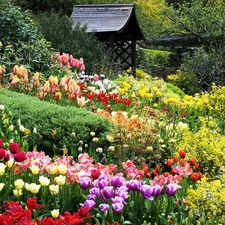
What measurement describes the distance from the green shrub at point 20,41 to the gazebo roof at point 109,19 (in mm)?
4259

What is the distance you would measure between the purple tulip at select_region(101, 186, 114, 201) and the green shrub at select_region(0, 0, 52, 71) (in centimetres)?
678

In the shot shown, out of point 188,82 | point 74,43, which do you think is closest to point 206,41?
point 188,82

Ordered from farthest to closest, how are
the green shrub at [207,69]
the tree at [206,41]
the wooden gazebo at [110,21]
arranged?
the tree at [206,41]
the green shrub at [207,69]
the wooden gazebo at [110,21]

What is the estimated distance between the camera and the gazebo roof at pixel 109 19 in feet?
51.6

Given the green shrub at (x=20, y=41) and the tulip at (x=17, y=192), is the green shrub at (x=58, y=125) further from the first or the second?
the green shrub at (x=20, y=41)

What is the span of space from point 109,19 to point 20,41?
585 cm

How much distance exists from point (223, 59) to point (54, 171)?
13.5m

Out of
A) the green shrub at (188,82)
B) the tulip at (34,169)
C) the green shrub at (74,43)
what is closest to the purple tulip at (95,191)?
the tulip at (34,169)

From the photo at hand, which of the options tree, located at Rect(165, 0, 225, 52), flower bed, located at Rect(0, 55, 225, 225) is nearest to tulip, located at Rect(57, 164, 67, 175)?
flower bed, located at Rect(0, 55, 225, 225)

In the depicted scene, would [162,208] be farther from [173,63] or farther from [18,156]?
[173,63]

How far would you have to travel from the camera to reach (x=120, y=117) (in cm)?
619

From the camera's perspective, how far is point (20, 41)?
10.9 metres

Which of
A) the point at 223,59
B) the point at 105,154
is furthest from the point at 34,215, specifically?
the point at 223,59

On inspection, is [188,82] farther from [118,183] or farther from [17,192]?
[17,192]
